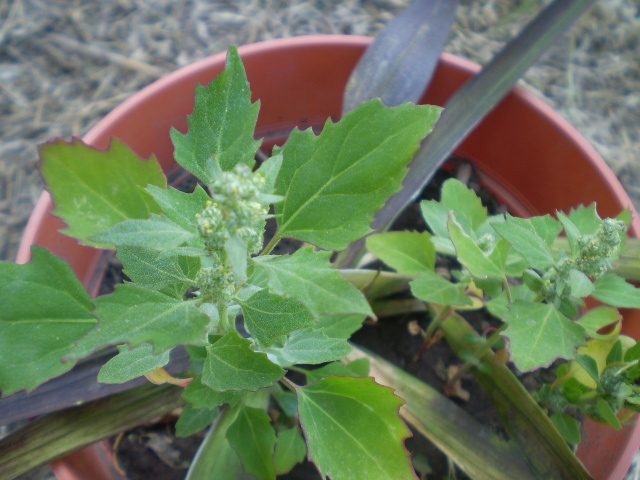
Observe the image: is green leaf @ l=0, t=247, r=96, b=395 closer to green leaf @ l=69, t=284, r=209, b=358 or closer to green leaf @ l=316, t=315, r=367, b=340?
green leaf @ l=69, t=284, r=209, b=358

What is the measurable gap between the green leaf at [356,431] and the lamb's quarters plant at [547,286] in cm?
17

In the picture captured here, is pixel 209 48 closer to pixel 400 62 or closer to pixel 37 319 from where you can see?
pixel 400 62

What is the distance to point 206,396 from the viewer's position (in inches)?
24.3

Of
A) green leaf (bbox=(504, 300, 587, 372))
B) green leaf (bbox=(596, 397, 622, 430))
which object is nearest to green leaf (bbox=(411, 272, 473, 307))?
green leaf (bbox=(504, 300, 587, 372))

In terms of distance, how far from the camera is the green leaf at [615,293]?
67cm

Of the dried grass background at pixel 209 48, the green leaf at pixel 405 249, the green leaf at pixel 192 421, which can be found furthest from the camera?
the dried grass background at pixel 209 48

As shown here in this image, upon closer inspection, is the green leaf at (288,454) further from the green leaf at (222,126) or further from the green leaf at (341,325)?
the green leaf at (222,126)

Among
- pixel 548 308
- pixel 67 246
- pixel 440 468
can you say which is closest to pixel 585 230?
pixel 548 308

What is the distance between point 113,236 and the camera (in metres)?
0.45

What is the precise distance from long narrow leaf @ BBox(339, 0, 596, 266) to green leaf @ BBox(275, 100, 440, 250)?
12.4 inches

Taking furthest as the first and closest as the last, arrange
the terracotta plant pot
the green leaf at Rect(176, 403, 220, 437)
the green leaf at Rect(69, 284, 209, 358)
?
the terracotta plant pot → the green leaf at Rect(176, 403, 220, 437) → the green leaf at Rect(69, 284, 209, 358)

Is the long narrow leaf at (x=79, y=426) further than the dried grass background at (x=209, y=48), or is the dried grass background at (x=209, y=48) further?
the dried grass background at (x=209, y=48)

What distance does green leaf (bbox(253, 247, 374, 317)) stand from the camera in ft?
1.45

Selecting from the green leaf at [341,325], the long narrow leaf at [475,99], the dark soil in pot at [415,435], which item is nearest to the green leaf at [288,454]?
the dark soil in pot at [415,435]
